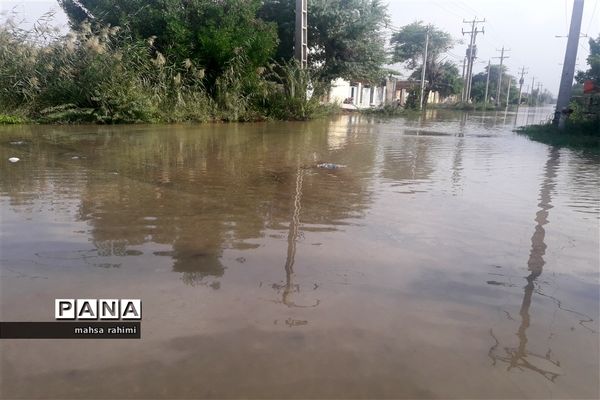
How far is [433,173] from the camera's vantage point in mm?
7789

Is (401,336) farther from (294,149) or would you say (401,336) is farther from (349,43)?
(349,43)

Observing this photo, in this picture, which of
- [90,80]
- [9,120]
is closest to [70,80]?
[90,80]

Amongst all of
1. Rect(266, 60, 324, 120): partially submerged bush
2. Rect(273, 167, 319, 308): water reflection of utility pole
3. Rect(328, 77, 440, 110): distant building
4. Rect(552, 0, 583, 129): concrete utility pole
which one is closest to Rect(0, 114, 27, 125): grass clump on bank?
Rect(266, 60, 324, 120): partially submerged bush

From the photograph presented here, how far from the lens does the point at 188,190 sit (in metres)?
5.84

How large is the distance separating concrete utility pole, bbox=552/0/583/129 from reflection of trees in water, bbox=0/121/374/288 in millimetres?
8823

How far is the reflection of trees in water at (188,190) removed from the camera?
4.00m

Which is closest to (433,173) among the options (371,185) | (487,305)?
(371,185)

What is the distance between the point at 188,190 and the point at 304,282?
9.99 ft

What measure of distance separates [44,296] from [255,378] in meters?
1.55

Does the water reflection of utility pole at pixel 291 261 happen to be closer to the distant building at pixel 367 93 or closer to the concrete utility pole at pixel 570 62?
the concrete utility pole at pixel 570 62

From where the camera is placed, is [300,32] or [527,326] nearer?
[527,326]

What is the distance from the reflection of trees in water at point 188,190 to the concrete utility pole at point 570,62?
882cm

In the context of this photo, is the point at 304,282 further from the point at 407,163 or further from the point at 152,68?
the point at 152,68

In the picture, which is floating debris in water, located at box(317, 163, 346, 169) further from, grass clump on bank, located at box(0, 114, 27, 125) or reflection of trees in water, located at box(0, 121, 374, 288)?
grass clump on bank, located at box(0, 114, 27, 125)
